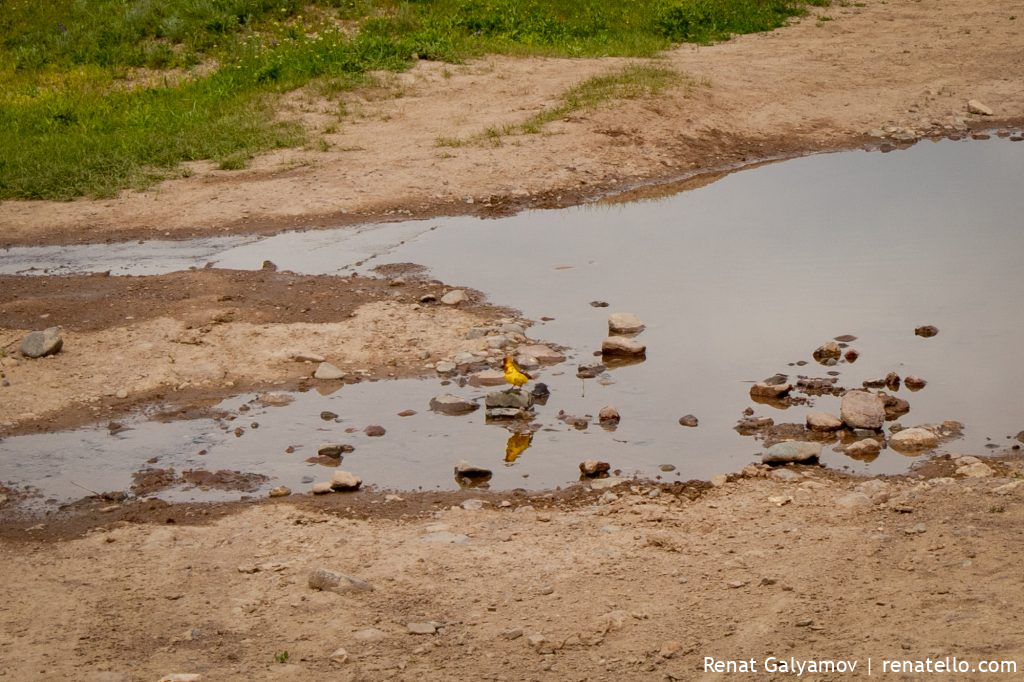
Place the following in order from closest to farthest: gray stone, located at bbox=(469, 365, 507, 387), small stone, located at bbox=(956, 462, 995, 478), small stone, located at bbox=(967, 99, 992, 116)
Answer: small stone, located at bbox=(956, 462, 995, 478), gray stone, located at bbox=(469, 365, 507, 387), small stone, located at bbox=(967, 99, 992, 116)

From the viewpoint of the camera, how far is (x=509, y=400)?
23.2 feet

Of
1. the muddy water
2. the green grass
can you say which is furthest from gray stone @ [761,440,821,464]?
the green grass

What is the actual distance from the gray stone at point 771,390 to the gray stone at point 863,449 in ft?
2.45

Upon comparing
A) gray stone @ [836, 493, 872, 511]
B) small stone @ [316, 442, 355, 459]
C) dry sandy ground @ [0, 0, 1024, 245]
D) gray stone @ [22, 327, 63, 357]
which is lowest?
small stone @ [316, 442, 355, 459]

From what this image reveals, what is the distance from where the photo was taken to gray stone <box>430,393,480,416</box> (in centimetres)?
722

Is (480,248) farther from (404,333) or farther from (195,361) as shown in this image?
(195,361)

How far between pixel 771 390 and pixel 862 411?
0.65m

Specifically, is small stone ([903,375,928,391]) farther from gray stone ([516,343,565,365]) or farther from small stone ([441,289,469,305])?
small stone ([441,289,469,305])

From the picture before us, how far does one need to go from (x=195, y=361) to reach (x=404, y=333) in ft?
4.74

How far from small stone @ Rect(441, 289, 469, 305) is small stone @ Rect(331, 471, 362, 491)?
9.03 ft

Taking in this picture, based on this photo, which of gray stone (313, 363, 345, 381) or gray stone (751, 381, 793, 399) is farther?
gray stone (313, 363, 345, 381)

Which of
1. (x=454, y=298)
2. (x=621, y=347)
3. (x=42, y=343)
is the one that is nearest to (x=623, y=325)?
(x=621, y=347)

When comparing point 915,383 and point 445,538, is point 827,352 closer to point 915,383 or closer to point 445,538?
point 915,383

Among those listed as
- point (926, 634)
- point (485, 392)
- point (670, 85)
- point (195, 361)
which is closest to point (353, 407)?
point (485, 392)
